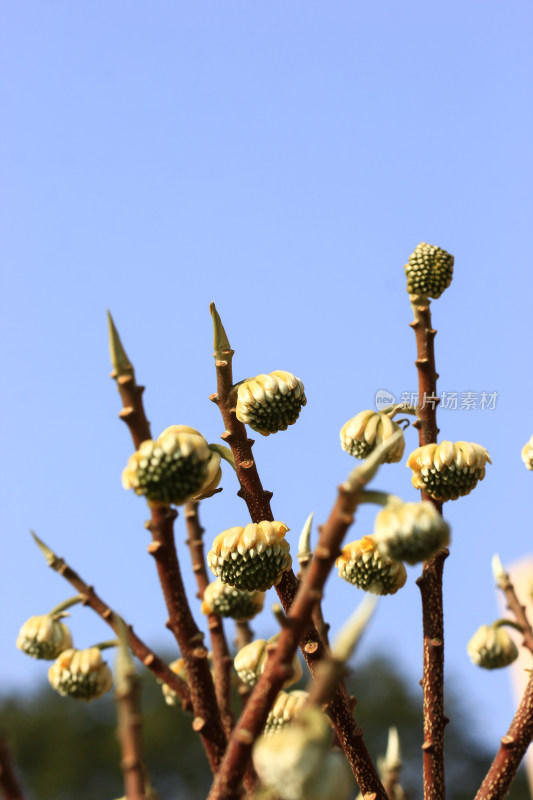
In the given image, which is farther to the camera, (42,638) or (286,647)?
(42,638)

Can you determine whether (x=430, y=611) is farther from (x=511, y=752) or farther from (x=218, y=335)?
(x=218, y=335)

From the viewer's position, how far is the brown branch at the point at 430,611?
100 cm

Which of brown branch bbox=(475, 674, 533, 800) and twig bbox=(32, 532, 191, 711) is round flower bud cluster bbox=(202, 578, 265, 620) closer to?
twig bbox=(32, 532, 191, 711)

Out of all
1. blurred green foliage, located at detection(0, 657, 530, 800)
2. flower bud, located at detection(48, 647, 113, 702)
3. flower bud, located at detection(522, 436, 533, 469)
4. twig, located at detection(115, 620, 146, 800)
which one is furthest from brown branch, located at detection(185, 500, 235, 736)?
blurred green foliage, located at detection(0, 657, 530, 800)

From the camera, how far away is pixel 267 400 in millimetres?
892

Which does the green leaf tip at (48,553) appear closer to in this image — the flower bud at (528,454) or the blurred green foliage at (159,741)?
the flower bud at (528,454)

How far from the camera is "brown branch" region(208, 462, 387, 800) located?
1.80 feet

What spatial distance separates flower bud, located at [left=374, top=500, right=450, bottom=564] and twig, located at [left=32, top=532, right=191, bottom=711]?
406 millimetres

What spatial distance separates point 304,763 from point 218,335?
479 millimetres

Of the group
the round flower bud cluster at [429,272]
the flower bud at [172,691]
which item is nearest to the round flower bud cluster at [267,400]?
the round flower bud cluster at [429,272]

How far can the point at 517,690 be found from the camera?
770cm

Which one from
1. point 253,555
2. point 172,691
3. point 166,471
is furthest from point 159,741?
point 166,471

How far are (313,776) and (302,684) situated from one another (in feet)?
28.6

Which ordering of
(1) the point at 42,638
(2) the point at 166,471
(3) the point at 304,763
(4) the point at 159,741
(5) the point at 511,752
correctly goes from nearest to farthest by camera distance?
(3) the point at 304,763 < (2) the point at 166,471 < (5) the point at 511,752 < (1) the point at 42,638 < (4) the point at 159,741
